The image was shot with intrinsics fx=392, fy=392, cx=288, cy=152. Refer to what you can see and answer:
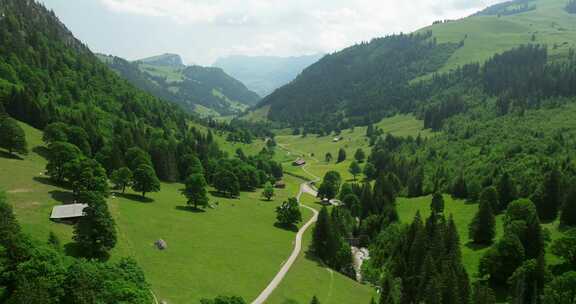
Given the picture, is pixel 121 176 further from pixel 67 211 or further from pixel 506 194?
pixel 506 194

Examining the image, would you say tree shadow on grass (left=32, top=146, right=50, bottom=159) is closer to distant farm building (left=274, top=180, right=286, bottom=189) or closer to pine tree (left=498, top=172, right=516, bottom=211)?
distant farm building (left=274, top=180, right=286, bottom=189)

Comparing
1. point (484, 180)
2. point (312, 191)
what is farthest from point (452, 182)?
point (312, 191)

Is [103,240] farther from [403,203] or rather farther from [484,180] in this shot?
[484,180]

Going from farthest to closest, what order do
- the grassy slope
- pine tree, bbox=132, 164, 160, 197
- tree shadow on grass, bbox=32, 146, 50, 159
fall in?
1. tree shadow on grass, bbox=32, 146, 50, 159
2. pine tree, bbox=132, 164, 160, 197
3. the grassy slope

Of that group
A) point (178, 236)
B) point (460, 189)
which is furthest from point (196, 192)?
point (460, 189)

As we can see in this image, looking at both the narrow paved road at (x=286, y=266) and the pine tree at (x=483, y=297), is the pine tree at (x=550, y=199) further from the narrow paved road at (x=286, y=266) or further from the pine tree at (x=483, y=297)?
the narrow paved road at (x=286, y=266)

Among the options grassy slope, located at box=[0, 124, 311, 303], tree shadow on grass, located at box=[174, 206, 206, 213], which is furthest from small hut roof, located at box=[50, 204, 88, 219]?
tree shadow on grass, located at box=[174, 206, 206, 213]
